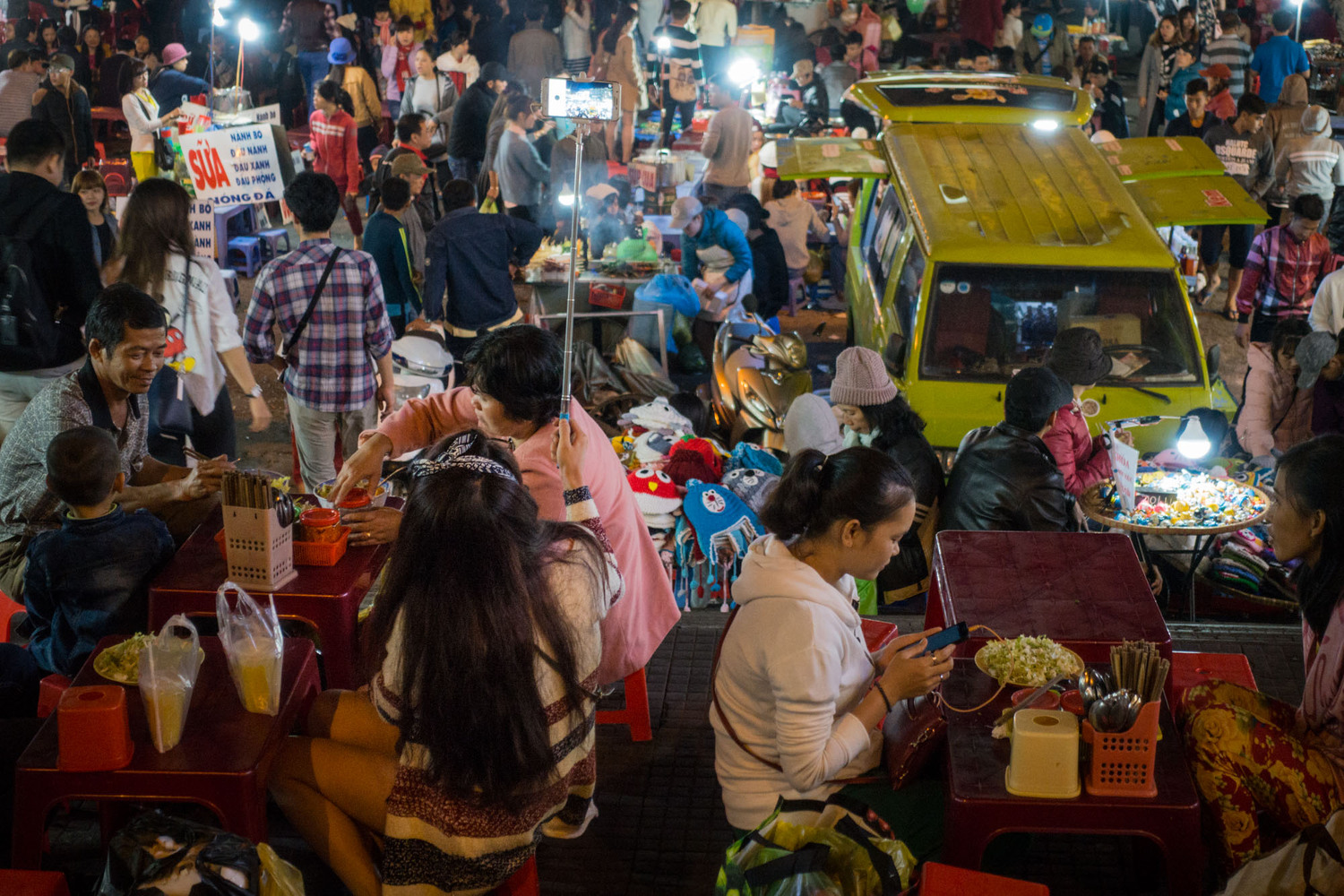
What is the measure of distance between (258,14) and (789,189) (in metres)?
9.28

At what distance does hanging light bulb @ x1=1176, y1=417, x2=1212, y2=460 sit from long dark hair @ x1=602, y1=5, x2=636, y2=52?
34.5 ft

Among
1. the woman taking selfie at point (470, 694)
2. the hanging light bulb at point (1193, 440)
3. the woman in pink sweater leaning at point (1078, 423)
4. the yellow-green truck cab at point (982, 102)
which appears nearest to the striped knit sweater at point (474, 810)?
the woman taking selfie at point (470, 694)

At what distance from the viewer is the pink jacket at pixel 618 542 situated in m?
4.12

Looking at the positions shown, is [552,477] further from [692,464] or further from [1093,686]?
[692,464]

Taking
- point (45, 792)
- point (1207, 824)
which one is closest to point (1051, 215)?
point (1207, 824)

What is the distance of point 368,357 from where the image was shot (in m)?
6.29

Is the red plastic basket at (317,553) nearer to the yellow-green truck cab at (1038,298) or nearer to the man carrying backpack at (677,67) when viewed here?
the yellow-green truck cab at (1038,298)

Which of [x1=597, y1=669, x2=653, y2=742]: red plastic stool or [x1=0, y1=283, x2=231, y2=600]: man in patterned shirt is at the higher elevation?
[x1=0, y1=283, x2=231, y2=600]: man in patterned shirt

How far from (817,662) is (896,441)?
2.49 metres

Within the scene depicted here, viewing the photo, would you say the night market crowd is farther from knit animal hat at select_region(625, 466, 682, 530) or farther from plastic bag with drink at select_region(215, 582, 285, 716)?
plastic bag with drink at select_region(215, 582, 285, 716)

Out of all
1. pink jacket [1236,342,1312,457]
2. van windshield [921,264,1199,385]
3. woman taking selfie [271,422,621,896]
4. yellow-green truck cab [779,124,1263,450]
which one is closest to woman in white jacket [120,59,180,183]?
yellow-green truck cab [779,124,1263,450]

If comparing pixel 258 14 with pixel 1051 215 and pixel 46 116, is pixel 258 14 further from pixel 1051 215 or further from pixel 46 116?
pixel 1051 215

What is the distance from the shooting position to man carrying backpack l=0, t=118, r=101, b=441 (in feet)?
19.2

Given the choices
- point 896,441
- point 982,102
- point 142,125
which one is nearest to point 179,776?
point 896,441
